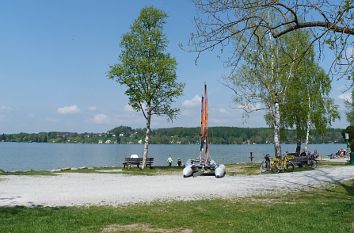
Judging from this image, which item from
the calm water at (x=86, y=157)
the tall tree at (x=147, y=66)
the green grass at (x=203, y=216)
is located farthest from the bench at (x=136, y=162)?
the calm water at (x=86, y=157)

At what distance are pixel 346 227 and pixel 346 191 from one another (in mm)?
7958

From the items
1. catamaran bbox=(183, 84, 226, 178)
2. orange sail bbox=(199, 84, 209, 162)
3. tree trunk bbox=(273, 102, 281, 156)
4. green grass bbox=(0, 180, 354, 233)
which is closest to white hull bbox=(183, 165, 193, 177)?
catamaran bbox=(183, 84, 226, 178)

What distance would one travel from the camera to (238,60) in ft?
39.2

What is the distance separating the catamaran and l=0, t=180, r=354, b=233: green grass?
10467 millimetres

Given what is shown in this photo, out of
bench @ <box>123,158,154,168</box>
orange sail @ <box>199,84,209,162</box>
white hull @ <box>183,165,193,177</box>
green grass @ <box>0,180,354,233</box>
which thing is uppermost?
orange sail @ <box>199,84,209,162</box>

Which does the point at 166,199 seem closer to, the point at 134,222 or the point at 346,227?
→ the point at 134,222

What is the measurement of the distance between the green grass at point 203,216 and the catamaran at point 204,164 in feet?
34.3

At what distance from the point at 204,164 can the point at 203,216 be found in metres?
14.7

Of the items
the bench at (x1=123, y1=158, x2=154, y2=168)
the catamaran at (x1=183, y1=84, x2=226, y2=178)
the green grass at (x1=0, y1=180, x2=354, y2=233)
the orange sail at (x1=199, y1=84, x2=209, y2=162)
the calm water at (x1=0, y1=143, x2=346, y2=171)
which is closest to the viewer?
the green grass at (x1=0, y1=180, x2=354, y2=233)

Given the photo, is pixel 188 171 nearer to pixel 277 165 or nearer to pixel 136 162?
pixel 277 165

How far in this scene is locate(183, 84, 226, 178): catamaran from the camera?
2473 cm

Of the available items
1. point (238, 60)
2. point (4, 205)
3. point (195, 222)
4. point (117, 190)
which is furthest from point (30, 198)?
point (238, 60)

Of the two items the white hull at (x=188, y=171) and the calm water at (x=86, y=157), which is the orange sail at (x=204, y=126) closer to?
the white hull at (x=188, y=171)

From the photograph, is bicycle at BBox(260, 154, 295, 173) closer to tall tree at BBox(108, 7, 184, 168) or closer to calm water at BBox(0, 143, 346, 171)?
tall tree at BBox(108, 7, 184, 168)
